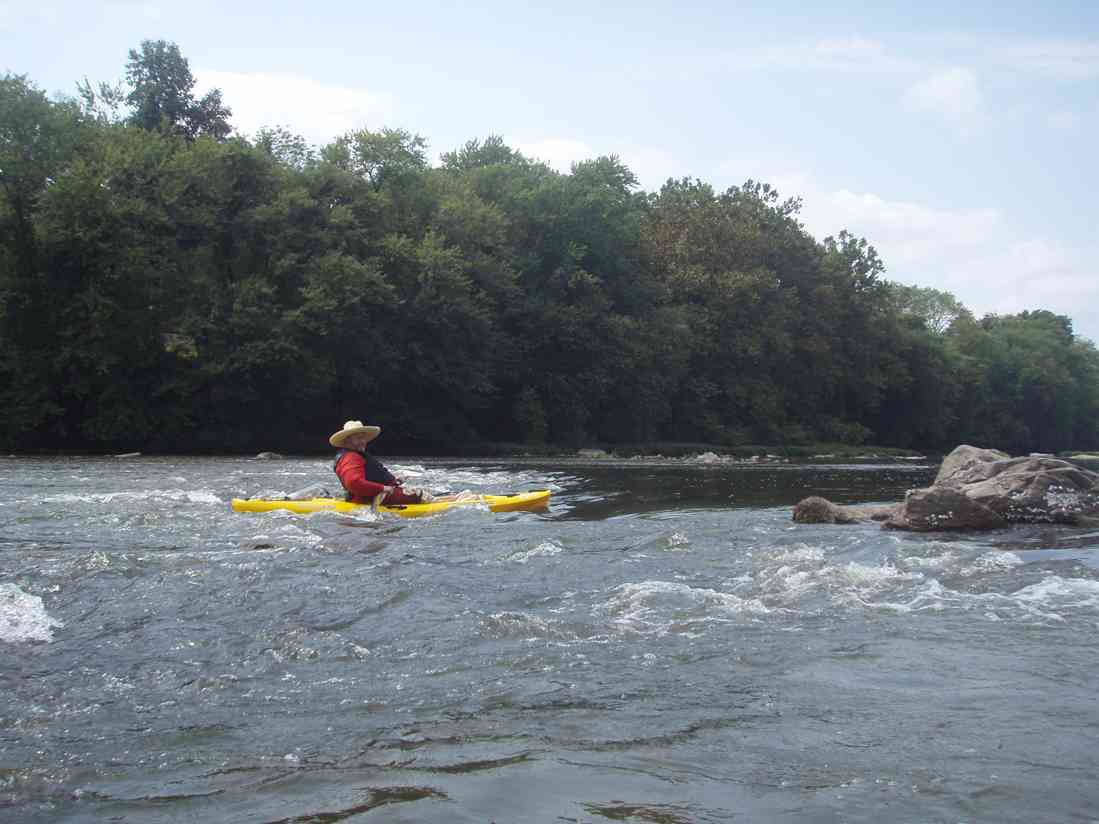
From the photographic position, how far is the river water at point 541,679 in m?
3.55

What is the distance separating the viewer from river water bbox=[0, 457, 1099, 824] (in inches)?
140

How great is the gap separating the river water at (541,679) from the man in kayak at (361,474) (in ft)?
6.40

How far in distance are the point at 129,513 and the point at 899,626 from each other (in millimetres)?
8676

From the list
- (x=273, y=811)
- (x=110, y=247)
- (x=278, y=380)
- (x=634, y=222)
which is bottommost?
(x=273, y=811)

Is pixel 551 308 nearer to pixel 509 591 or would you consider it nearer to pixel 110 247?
pixel 110 247

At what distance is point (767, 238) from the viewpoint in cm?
4928

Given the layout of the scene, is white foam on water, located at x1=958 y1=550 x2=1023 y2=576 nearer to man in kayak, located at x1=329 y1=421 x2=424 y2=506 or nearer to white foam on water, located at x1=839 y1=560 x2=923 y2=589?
white foam on water, located at x1=839 y1=560 x2=923 y2=589

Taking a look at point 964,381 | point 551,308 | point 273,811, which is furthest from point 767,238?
point 273,811

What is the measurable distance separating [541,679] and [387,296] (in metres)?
28.7

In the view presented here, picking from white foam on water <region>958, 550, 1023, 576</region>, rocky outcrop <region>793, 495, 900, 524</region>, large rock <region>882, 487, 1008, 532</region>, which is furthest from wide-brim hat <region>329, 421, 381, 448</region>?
white foam on water <region>958, 550, 1023, 576</region>

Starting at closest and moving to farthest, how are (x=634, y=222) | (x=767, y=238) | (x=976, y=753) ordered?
(x=976, y=753) → (x=634, y=222) → (x=767, y=238)

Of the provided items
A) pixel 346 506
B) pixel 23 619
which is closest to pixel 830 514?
pixel 346 506

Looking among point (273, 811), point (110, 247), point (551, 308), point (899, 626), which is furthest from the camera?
point (551, 308)

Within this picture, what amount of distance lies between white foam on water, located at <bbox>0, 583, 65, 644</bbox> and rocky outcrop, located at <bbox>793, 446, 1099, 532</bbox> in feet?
27.9
